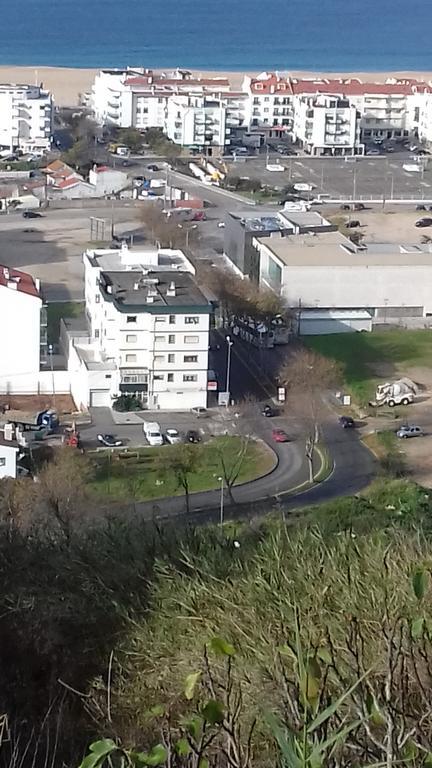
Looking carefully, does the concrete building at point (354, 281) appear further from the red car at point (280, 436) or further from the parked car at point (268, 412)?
the red car at point (280, 436)

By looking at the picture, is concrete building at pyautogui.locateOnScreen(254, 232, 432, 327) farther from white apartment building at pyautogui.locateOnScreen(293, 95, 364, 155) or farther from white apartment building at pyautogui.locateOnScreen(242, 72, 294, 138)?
white apartment building at pyautogui.locateOnScreen(242, 72, 294, 138)

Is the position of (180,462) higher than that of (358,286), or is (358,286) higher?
(358,286)

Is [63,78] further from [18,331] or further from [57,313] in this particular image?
[18,331]

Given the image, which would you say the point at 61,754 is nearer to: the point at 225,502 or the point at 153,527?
the point at 153,527

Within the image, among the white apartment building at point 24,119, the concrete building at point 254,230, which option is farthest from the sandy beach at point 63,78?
the concrete building at point 254,230

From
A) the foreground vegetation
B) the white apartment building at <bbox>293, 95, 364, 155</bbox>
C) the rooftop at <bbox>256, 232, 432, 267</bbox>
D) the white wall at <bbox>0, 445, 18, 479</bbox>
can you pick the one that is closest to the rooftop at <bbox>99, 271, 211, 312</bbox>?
the white wall at <bbox>0, 445, 18, 479</bbox>

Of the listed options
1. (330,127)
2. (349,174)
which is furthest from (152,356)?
(330,127)

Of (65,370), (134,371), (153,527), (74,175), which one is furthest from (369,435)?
(74,175)
